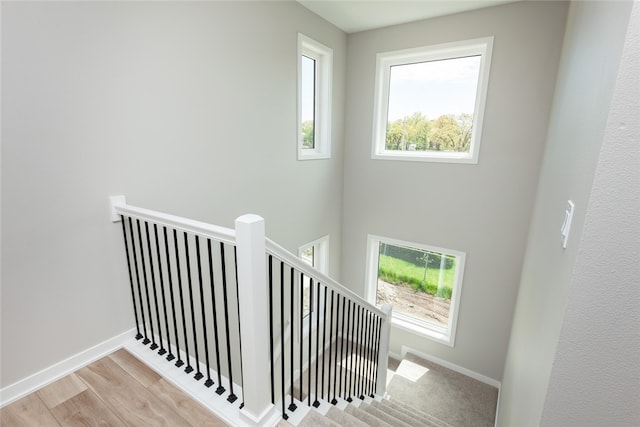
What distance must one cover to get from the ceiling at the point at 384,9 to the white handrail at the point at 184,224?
279 cm

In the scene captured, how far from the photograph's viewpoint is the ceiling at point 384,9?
3.09 m

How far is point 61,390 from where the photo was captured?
5.12 ft

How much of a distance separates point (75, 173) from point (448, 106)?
383cm

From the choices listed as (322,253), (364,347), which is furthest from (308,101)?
(364,347)

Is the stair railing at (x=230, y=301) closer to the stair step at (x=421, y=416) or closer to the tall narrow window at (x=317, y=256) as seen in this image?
the stair step at (x=421, y=416)

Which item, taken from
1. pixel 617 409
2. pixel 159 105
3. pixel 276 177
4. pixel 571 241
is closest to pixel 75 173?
pixel 159 105

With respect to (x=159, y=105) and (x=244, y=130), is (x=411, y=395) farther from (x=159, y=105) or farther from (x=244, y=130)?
(x=159, y=105)

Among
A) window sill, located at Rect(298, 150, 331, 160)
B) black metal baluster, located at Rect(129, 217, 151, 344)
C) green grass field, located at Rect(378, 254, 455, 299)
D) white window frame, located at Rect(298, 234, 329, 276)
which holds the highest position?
window sill, located at Rect(298, 150, 331, 160)

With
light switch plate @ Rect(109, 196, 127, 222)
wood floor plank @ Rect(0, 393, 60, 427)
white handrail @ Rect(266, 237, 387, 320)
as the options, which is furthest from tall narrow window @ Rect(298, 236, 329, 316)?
wood floor plank @ Rect(0, 393, 60, 427)

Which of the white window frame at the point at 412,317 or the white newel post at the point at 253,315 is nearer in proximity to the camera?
A: the white newel post at the point at 253,315

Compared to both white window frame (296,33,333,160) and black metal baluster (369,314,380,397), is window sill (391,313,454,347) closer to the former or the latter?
black metal baluster (369,314,380,397)

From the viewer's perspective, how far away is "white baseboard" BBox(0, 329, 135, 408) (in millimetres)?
1495

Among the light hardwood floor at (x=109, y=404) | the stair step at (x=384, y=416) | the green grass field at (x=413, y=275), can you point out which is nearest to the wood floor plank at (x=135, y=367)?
the light hardwood floor at (x=109, y=404)

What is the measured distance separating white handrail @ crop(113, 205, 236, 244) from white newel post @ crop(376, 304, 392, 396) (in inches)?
89.4
